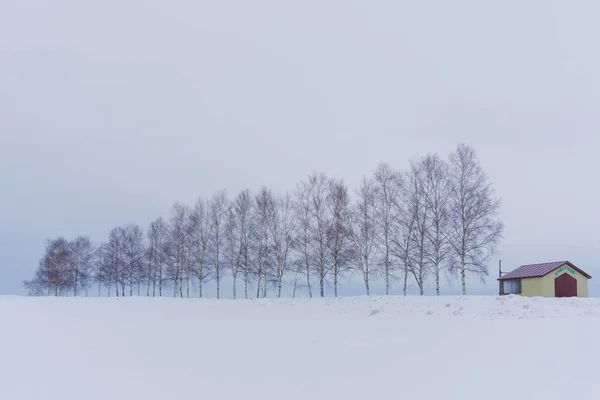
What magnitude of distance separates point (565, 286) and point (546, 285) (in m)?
1.50

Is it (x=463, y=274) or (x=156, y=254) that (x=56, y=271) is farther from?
(x=463, y=274)

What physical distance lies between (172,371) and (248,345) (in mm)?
3113

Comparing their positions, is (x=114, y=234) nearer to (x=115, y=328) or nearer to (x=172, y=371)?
(x=115, y=328)

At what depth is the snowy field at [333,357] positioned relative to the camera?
27.0 ft

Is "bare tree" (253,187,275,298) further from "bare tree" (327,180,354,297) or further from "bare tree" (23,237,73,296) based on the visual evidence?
"bare tree" (23,237,73,296)

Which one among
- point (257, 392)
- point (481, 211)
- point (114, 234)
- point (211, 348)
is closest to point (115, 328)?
point (211, 348)

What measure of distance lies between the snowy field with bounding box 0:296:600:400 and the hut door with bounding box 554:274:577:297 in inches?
498

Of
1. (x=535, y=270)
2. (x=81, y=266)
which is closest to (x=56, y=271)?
(x=81, y=266)

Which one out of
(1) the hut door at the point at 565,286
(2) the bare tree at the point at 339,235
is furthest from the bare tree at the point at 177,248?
(1) the hut door at the point at 565,286

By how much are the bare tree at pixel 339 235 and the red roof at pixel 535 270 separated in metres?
12.2

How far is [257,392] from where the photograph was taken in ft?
27.9

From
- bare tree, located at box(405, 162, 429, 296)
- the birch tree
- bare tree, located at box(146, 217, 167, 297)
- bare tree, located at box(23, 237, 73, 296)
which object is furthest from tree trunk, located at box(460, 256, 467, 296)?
bare tree, located at box(23, 237, 73, 296)

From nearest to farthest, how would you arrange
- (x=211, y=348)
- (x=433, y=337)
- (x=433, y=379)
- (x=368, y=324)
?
(x=433, y=379) < (x=433, y=337) < (x=211, y=348) < (x=368, y=324)

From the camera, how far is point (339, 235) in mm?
31688
